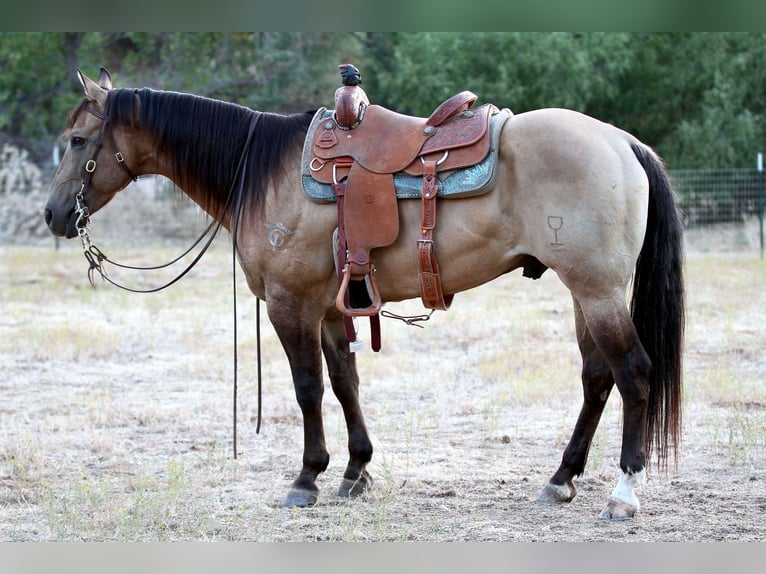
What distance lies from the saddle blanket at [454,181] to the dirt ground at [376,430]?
1.42m

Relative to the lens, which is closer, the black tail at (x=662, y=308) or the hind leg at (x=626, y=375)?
the hind leg at (x=626, y=375)

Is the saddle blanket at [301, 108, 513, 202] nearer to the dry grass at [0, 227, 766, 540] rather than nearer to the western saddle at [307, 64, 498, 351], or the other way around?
the western saddle at [307, 64, 498, 351]

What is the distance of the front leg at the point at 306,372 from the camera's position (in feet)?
14.7

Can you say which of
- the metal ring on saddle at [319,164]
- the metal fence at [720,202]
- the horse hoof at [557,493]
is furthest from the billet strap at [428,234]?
the metal fence at [720,202]

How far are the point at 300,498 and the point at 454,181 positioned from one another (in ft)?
5.80

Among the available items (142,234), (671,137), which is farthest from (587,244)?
(671,137)

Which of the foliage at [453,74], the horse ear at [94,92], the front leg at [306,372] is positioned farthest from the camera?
the foliage at [453,74]

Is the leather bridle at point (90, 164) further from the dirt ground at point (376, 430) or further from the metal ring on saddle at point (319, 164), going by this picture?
the dirt ground at point (376, 430)

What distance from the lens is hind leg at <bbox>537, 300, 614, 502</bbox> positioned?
4457mm

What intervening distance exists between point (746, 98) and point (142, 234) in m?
12.9

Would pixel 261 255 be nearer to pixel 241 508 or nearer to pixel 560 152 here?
pixel 241 508

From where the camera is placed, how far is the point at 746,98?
63.0ft

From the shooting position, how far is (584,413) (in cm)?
456

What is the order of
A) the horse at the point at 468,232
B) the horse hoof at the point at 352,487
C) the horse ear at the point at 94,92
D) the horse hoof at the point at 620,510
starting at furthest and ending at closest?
the horse hoof at the point at 352,487 → the horse ear at the point at 94,92 → the horse hoof at the point at 620,510 → the horse at the point at 468,232
